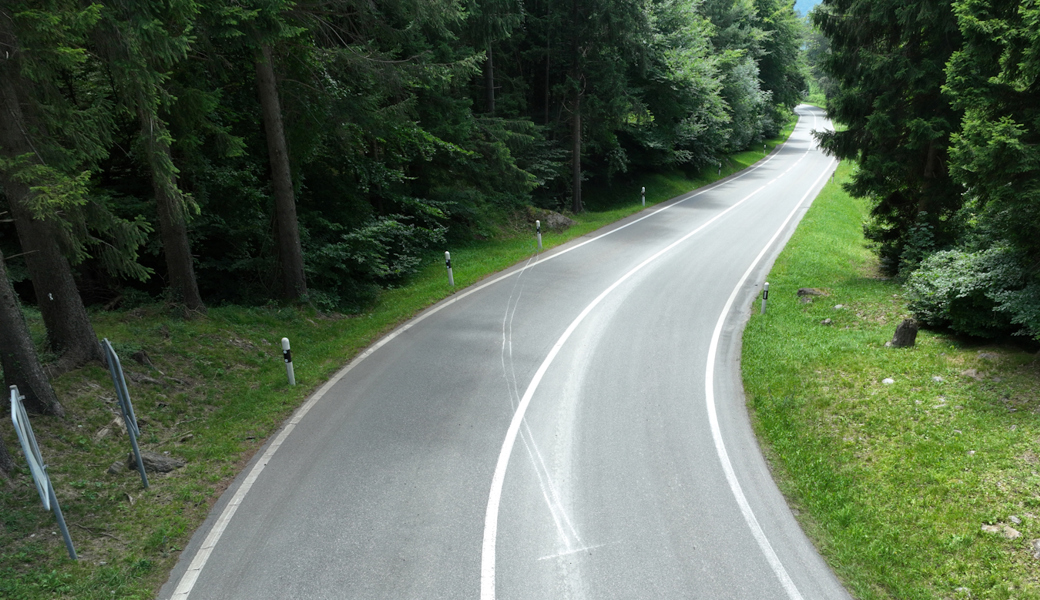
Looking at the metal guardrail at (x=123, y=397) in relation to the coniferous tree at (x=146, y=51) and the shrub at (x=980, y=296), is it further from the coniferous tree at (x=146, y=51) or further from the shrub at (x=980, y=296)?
the shrub at (x=980, y=296)

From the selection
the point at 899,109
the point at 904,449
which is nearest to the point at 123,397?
the point at 904,449

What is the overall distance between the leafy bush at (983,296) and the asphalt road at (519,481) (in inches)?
142

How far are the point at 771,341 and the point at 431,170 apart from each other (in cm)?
1390

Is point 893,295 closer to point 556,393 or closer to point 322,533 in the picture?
point 556,393

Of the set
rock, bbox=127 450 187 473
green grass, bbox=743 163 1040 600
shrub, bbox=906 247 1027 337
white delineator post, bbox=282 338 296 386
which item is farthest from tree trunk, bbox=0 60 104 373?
shrub, bbox=906 247 1027 337

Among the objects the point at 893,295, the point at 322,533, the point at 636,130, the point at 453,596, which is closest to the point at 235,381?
the point at 322,533

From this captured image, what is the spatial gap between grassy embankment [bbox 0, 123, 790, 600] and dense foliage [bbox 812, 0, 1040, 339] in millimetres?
11186

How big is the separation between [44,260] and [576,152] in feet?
72.8

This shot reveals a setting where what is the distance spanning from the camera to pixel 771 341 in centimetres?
1190

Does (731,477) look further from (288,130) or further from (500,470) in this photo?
(288,130)

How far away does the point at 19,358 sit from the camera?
A: 7.14 meters

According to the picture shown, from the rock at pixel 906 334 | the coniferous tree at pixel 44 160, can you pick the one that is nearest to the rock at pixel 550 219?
the rock at pixel 906 334

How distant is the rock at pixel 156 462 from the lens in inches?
287

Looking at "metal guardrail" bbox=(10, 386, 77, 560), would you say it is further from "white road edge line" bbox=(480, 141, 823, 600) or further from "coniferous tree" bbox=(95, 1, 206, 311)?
"white road edge line" bbox=(480, 141, 823, 600)
